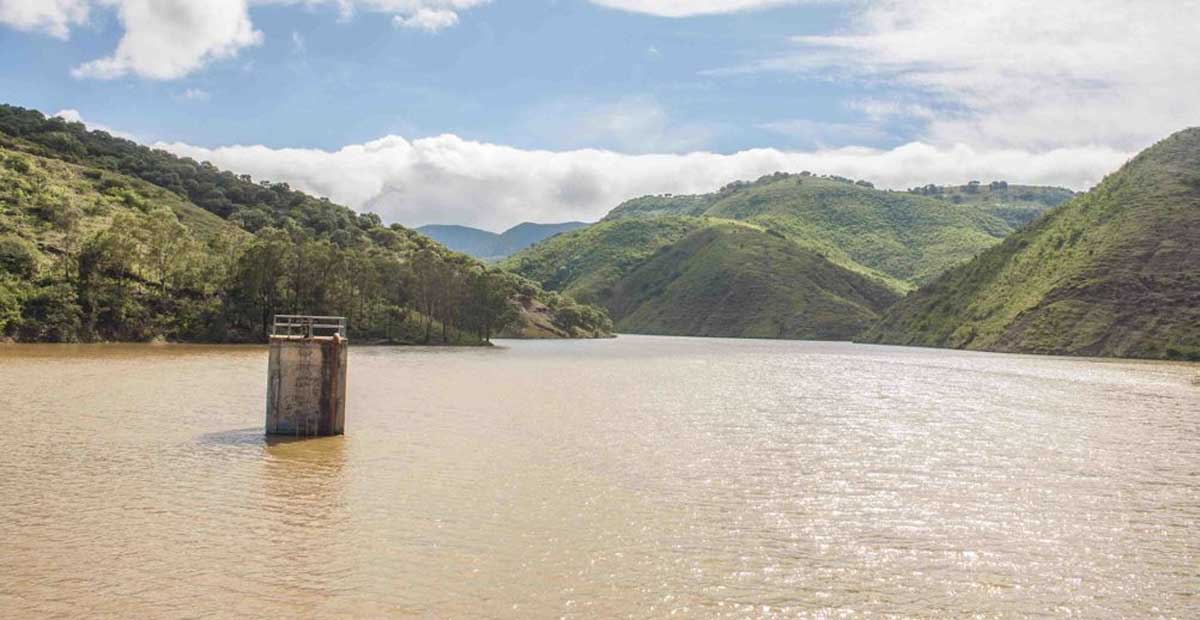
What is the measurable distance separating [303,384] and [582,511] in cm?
1837

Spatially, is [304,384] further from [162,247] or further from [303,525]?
[162,247]

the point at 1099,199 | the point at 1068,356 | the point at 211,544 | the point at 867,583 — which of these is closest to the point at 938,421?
the point at 867,583

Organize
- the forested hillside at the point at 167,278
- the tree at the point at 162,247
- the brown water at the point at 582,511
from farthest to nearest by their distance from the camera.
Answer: the tree at the point at 162,247
the forested hillside at the point at 167,278
the brown water at the point at 582,511

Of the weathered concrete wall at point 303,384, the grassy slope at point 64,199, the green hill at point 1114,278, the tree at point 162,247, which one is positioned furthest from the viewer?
the green hill at point 1114,278

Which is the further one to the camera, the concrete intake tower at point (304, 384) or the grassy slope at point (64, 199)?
the grassy slope at point (64, 199)

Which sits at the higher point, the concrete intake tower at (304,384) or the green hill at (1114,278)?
the green hill at (1114,278)

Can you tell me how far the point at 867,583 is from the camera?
1923 centimetres

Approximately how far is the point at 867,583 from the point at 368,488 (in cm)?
1616

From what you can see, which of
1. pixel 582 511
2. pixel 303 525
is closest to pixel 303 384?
pixel 303 525

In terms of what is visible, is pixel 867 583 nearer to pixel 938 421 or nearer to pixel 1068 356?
pixel 938 421

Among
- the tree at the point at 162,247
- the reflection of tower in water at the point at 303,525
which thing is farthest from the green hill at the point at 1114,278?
the reflection of tower in water at the point at 303,525

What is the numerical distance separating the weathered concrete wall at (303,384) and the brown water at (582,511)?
4.60 feet

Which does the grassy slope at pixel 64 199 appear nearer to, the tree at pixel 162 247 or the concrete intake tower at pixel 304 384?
the tree at pixel 162 247

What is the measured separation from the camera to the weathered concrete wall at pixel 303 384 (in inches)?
1496
